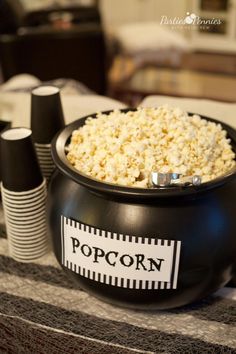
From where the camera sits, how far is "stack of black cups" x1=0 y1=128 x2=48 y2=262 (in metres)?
0.75

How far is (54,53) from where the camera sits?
2756mm

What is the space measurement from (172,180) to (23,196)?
28 centimetres

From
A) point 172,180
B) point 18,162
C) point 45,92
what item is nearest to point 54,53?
point 45,92

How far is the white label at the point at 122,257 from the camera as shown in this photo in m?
0.62

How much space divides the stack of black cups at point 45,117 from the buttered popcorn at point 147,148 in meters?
0.13

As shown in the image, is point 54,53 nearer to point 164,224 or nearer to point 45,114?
point 45,114

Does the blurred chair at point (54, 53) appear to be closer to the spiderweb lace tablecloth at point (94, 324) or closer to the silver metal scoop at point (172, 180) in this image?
the spiderweb lace tablecloth at point (94, 324)

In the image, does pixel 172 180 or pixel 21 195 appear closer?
pixel 172 180

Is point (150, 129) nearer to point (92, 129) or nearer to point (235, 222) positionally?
point (92, 129)

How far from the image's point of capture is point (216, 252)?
0.64m

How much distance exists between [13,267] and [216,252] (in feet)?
1.24

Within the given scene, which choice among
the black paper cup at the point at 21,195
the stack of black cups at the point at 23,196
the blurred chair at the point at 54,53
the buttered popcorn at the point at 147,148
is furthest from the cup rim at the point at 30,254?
the blurred chair at the point at 54,53

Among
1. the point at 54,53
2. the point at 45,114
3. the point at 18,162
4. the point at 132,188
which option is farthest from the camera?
the point at 54,53

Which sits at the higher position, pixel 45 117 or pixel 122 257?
pixel 45 117
